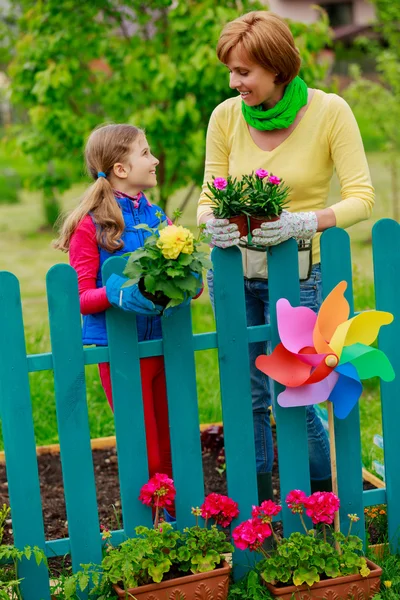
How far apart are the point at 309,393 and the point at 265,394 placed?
0.41 meters

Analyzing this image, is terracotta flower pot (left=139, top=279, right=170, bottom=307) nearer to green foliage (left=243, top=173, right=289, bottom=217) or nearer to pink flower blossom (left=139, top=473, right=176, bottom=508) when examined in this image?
green foliage (left=243, top=173, right=289, bottom=217)

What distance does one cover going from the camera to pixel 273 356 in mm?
2883

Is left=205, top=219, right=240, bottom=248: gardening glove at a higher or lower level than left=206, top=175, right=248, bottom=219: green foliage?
lower

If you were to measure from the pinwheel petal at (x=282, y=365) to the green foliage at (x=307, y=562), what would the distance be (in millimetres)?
523

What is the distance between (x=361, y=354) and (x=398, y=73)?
685 cm

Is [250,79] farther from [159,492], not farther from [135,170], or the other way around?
[159,492]

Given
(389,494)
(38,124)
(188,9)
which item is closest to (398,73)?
(188,9)

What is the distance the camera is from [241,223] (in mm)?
2727

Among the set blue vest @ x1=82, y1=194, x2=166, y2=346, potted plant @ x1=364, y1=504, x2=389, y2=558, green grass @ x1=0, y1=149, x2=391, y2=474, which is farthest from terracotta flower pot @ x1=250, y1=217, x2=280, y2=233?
potted plant @ x1=364, y1=504, x2=389, y2=558

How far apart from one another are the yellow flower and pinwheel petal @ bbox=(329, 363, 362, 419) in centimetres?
73

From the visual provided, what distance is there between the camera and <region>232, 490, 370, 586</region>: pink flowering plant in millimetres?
2783

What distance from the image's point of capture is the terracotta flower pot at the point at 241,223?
2.71 m

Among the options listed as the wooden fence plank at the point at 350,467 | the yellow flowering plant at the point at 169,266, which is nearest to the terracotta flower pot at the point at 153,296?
the yellow flowering plant at the point at 169,266

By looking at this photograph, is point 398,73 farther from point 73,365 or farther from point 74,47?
point 73,365
